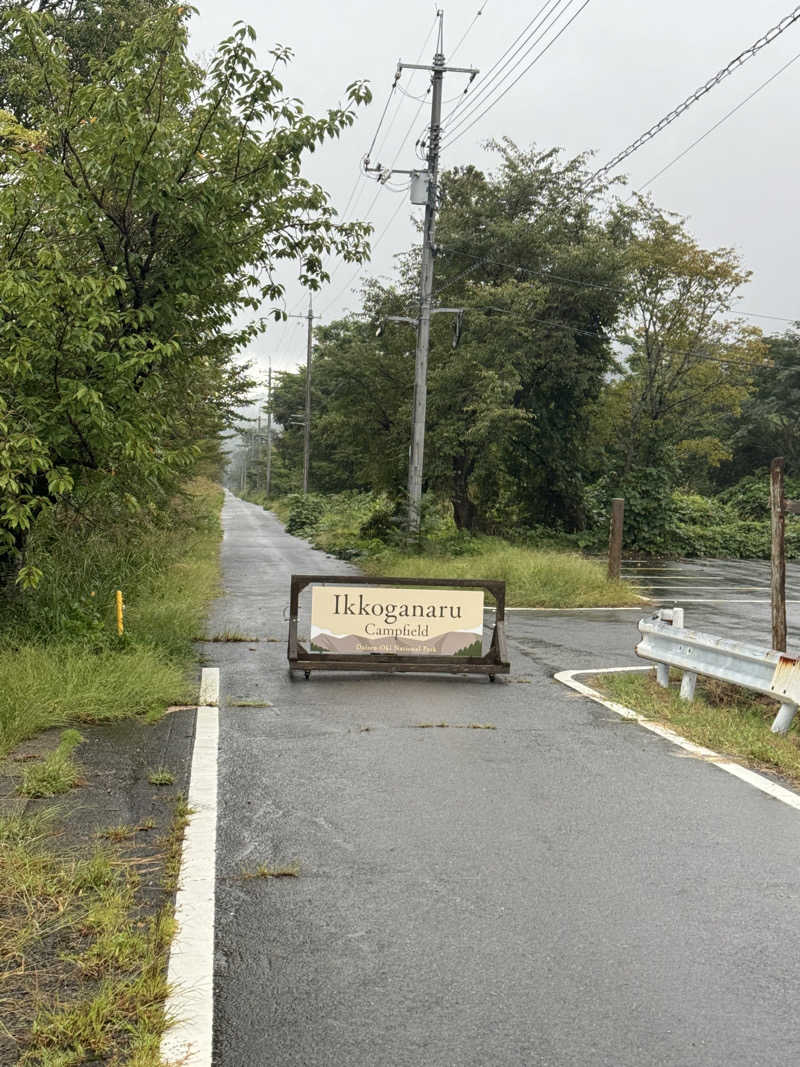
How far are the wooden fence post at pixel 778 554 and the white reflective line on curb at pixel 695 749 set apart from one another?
165cm

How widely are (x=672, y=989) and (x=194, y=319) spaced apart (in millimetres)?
8472

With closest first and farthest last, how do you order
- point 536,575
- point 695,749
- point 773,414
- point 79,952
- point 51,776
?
1. point 79,952
2. point 51,776
3. point 695,749
4. point 536,575
5. point 773,414

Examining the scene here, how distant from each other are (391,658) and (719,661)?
10.5 ft

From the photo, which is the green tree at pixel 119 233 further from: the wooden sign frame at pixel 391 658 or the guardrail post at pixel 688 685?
the guardrail post at pixel 688 685

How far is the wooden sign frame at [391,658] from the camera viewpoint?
9.66 metres

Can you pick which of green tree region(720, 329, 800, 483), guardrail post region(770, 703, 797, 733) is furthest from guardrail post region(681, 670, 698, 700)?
green tree region(720, 329, 800, 483)

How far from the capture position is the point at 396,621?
9789 mm

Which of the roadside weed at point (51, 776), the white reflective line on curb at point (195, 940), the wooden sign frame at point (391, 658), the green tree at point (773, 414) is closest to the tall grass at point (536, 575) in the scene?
the wooden sign frame at point (391, 658)

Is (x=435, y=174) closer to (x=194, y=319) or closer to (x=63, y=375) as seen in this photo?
(x=194, y=319)

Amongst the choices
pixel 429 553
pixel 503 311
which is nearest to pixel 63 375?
pixel 429 553

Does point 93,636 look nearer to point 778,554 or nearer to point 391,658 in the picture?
point 391,658

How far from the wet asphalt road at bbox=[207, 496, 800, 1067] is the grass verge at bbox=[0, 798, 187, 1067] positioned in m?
0.28

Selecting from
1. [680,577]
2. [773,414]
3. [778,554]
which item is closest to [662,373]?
[680,577]

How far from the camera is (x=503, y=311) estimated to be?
95.5 feet
